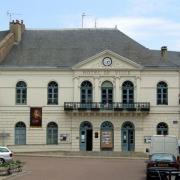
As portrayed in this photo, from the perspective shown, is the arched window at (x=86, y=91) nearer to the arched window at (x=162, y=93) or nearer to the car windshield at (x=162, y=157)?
the arched window at (x=162, y=93)

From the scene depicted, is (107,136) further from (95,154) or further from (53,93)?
(53,93)

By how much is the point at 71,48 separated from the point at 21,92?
21.9ft

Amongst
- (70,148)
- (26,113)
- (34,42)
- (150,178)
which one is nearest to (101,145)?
(70,148)

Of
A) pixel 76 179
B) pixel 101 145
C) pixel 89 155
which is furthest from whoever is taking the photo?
pixel 101 145

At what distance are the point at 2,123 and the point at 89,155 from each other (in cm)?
963

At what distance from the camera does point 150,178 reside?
3050 centimetres

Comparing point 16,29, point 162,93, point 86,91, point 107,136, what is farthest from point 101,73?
point 16,29

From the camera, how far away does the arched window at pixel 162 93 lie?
59625 mm

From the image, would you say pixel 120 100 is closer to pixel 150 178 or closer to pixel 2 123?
pixel 2 123

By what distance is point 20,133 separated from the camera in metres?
59.9

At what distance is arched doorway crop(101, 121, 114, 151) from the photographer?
59.1m

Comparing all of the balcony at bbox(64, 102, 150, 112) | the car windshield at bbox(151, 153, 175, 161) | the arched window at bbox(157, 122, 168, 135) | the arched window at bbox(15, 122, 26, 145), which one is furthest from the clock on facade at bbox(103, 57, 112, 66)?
the car windshield at bbox(151, 153, 175, 161)

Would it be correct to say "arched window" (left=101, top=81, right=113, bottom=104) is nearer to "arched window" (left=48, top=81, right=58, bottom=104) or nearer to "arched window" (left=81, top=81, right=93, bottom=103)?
"arched window" (left=81, top=81, right=93, bottom=103)

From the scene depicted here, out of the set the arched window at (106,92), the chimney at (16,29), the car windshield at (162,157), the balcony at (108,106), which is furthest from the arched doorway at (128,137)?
the car windshield at (162,157)
